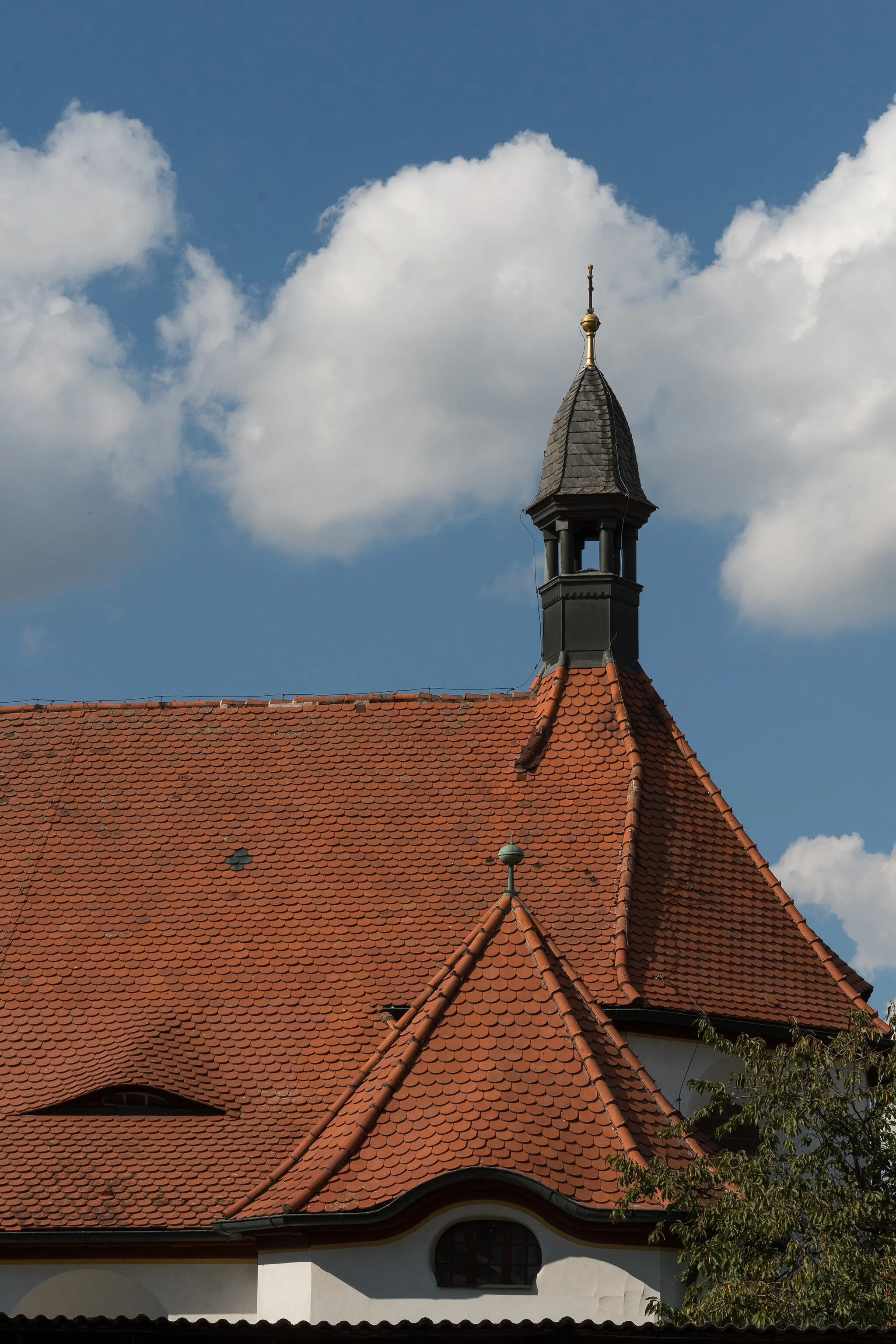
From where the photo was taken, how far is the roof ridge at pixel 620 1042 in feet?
55.4

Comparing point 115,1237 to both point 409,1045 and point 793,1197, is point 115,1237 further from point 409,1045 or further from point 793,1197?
point 793,1197

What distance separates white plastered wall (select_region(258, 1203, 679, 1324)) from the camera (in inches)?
623

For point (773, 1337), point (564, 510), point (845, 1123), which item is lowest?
point (773, 1337)

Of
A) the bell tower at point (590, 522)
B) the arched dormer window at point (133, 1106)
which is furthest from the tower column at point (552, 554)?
the arched dormer window at point (133, 1106)

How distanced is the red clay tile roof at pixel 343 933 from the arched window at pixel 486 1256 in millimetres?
688

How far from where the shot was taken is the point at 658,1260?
15938 mm

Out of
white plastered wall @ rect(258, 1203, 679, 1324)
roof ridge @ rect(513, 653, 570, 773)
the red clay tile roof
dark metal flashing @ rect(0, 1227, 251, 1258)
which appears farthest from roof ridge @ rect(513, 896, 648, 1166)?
roof ridge @ rect(513, 653, 570, 773)

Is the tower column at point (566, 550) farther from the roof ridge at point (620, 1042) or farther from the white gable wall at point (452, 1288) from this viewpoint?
the white gable wall at point (452, 1288)

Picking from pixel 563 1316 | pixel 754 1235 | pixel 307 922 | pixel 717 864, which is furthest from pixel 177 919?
pixel 754 1235

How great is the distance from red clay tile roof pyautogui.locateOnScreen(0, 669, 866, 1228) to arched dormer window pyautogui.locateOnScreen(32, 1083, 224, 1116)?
0.11 meters

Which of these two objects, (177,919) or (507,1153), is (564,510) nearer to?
(177,919)

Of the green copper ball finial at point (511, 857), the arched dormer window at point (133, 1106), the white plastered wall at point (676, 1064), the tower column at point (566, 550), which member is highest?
the tower column at point (566, 550)

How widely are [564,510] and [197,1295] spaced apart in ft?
38.9

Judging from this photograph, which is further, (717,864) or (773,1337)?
(717,864)
